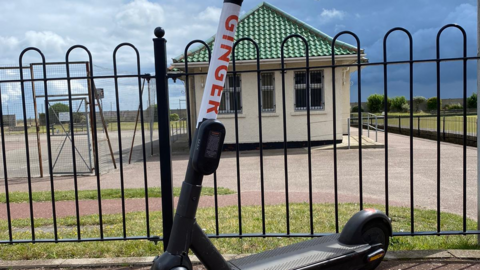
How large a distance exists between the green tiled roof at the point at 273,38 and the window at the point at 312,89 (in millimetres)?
841

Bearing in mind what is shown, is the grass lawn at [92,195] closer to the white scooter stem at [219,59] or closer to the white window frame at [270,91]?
the white scooter stem at [219,59]

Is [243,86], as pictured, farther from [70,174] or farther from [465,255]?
[465,255]

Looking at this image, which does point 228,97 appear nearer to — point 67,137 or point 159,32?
point 67,137

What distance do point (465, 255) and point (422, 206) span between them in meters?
2.70

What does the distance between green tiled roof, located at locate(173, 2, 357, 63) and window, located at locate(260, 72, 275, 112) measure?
2.65 feet

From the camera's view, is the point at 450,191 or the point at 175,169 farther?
the point at 175,169

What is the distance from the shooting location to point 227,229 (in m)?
4.53

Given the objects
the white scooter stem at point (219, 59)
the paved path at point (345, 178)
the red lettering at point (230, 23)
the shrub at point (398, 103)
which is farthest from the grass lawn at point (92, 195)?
the shrub at point (398, 103)

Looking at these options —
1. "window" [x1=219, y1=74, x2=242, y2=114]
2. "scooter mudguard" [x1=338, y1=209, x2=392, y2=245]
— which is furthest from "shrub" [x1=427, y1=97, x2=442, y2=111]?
"scooter mudguard" [x1=338, y1=209, x2=392, y2=245]

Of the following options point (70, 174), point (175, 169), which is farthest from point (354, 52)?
point (70, 174)

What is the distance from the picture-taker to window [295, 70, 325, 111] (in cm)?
1434

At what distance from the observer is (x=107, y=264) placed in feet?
10.7

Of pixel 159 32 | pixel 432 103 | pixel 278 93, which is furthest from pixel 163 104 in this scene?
pixel 432 103

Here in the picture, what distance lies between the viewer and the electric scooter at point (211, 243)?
6.17 ft
